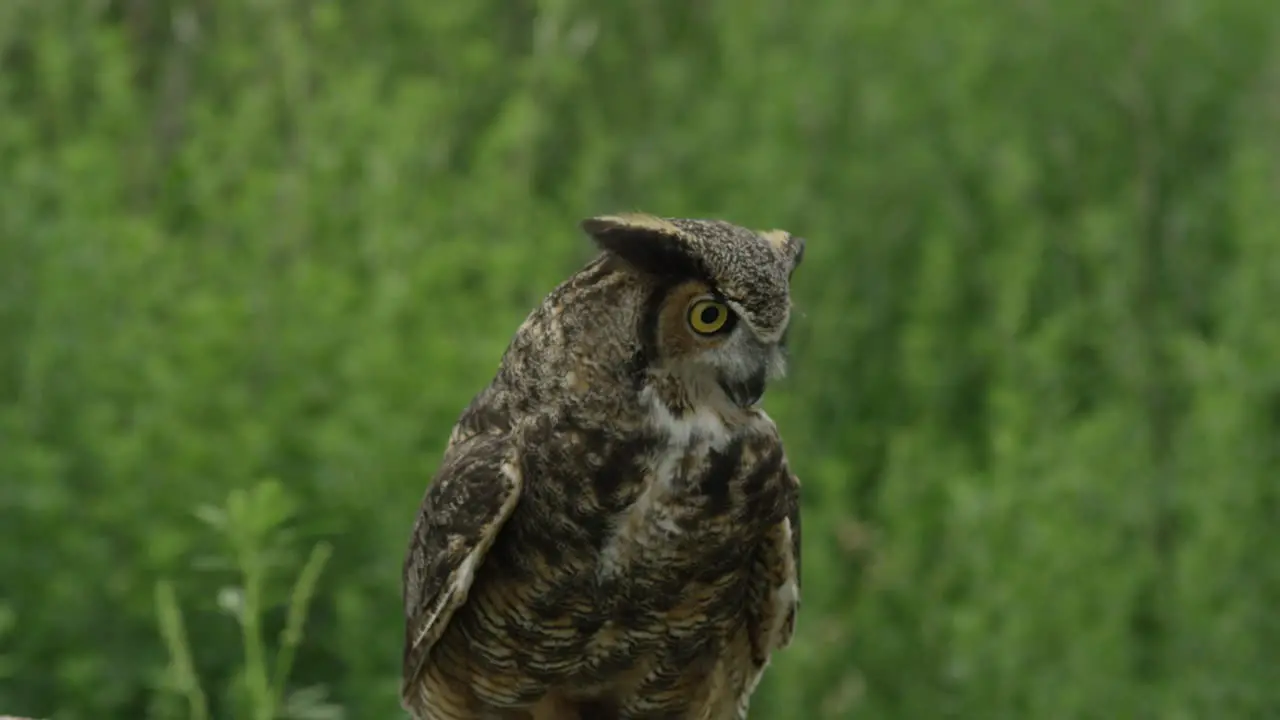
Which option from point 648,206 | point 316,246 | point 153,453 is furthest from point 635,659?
point 648,206

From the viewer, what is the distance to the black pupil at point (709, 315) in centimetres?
245

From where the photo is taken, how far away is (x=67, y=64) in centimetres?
484

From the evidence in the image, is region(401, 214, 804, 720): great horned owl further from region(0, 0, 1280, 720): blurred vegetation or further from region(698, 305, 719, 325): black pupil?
region(0, 0, 1280, 720): blurred vegetation

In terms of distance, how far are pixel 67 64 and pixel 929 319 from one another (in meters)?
2.59

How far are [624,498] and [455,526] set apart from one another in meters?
0.31

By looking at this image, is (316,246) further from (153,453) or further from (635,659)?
(635,659)

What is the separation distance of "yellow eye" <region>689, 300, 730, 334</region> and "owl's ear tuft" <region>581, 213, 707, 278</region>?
0.15 feet

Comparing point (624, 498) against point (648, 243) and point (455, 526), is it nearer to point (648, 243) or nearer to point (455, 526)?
point (455, 526)

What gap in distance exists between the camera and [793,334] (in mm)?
5031

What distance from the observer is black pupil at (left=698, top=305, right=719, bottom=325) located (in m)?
2.45

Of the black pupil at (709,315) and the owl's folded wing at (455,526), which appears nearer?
the black pupil at (709,315)

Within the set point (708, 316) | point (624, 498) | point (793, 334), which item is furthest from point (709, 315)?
point (793, 334)

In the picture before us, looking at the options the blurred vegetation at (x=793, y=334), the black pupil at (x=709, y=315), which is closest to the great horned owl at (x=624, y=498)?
the black pupil at (x=709, y=315)

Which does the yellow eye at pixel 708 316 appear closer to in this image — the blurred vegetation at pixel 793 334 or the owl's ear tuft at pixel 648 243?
the owl's ear tuft at pixel 648 243
